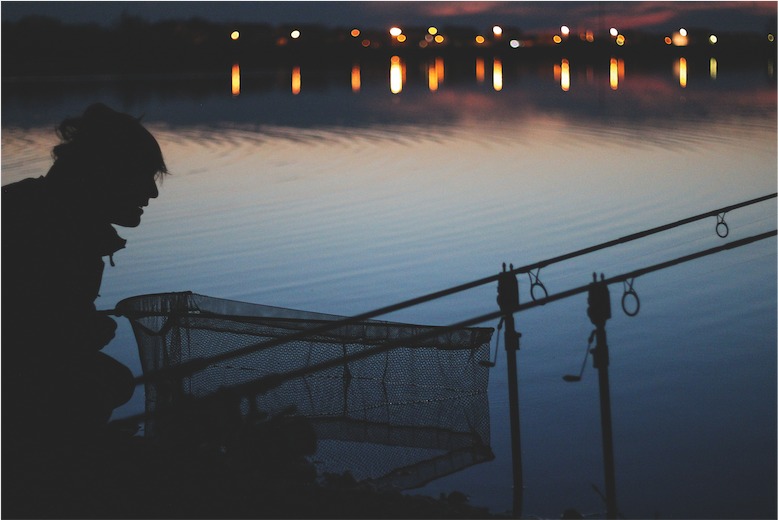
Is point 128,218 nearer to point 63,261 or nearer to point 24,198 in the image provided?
point 63,261

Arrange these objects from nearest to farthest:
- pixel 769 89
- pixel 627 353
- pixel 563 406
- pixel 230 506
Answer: pixel 230 506 < pixel 563 406 < pixel 627 353 < pixel 769 89

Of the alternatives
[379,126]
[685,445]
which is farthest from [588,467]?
[379,126]

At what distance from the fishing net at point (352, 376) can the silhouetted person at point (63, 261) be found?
19.5 inches

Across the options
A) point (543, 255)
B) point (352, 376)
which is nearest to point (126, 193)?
point (352, 376)

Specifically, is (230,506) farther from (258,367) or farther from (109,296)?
(109,296)

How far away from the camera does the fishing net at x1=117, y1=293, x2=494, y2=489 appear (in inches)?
166

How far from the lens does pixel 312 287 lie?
9.33m

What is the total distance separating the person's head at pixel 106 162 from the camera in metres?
3.51

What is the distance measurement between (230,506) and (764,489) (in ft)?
9.44

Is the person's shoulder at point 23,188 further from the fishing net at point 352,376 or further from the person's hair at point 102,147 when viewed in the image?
the fishing net at point 352,376

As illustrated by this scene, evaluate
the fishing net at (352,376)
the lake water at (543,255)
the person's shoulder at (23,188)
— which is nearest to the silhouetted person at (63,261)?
the person's shoulder at (23,188)

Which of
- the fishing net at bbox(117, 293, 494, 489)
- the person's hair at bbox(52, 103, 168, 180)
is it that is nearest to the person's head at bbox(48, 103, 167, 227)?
the person's hair at bbox(52, 103, 168, 180)

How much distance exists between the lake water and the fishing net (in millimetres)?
505

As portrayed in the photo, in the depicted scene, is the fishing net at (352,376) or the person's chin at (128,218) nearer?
the person's chin at (128,218)
